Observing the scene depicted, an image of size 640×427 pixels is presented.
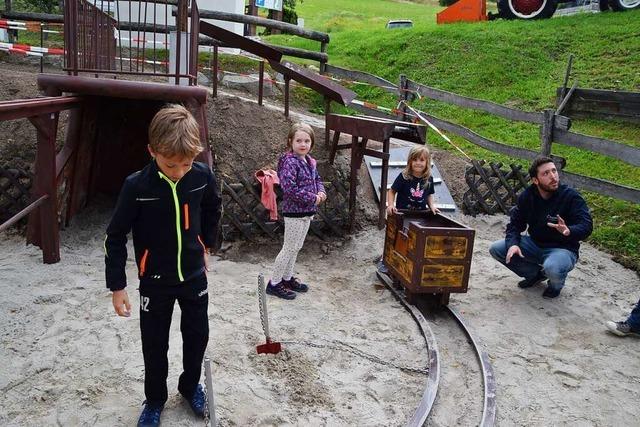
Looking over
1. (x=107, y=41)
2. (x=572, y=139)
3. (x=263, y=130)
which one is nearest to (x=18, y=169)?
(x=107, y=41)

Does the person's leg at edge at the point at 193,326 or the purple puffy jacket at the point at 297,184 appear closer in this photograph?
the person's leg at edge at the point at 193,326

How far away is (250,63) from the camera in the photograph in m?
12.3

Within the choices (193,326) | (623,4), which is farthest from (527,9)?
(193,326)

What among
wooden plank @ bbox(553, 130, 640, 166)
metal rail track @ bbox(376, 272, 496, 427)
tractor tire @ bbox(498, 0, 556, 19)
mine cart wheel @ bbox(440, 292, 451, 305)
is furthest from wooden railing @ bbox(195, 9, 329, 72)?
tractor tire @ bbox(498, 0, 556, 19)

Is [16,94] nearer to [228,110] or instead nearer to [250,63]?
[228,110]

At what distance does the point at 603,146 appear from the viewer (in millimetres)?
7117

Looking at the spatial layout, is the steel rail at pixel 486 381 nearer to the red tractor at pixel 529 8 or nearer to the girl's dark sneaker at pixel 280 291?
the girl's dark sneaker at pixel 280 291

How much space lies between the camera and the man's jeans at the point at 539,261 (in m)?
5.47

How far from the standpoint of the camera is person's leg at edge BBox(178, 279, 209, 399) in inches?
120

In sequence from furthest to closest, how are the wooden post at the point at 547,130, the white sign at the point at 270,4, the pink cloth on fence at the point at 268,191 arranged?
the white sign at the point at 270,4, the wooden post at the point at 547,130, the pink cloth on fence at the point at 268,191

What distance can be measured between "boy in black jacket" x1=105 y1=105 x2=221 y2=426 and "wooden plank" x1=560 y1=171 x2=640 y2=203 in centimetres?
564

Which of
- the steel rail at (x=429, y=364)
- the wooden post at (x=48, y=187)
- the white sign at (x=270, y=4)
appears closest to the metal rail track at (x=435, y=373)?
the steel rail at (x=429, y=364)

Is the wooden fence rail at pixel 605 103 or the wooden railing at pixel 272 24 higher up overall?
the wooden railing at pixel 272 24

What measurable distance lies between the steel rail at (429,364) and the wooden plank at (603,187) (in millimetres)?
3299
